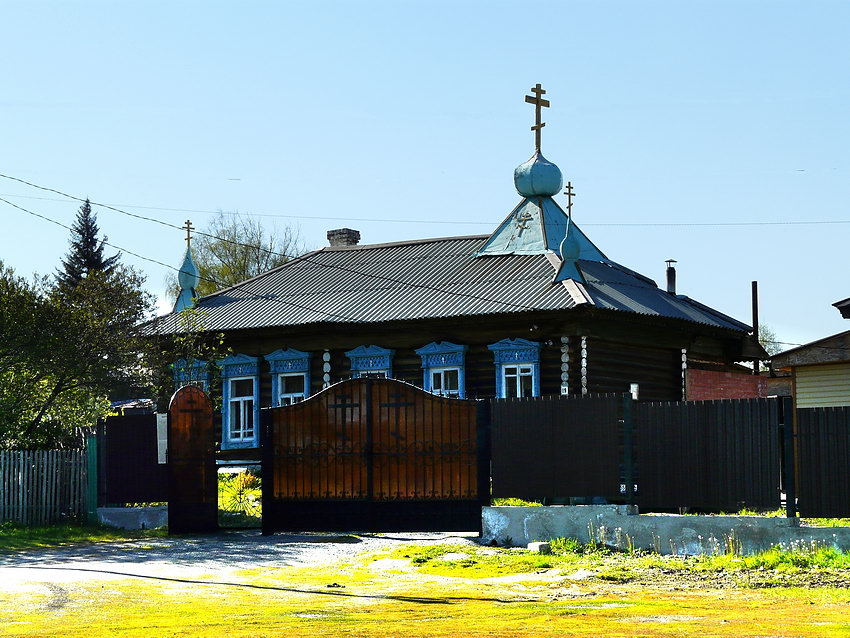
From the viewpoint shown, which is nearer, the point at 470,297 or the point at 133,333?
the point at 133,333

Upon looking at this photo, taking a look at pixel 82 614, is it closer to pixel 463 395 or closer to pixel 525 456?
pixel 525 456

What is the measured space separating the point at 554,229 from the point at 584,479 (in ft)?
53.3

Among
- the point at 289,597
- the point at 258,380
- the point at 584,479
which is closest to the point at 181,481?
the point at 584,479

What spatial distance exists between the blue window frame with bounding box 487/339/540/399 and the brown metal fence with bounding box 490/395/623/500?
10.7 m

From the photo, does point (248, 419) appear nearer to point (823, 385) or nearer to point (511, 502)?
point (823, 385)

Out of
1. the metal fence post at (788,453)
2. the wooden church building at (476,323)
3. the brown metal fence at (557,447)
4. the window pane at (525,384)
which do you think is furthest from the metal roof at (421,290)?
the metal fence post at (788,453)

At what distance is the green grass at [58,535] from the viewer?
2012cm

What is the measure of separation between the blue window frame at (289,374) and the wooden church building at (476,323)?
4 cm

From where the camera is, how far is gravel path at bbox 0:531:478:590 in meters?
15.4

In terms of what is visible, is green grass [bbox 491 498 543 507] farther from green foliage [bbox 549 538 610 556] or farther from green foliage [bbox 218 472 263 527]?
green foliage [bbox 218 472 263 527]

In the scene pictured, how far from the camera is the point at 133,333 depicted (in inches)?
1101

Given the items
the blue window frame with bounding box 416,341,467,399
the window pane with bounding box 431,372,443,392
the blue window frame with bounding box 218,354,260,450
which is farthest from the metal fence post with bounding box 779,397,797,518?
the blue window frame with bounding box 218,354,260,450

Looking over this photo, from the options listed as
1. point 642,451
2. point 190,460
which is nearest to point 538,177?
point 190,460

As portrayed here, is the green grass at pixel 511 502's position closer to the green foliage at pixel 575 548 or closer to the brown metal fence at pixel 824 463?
the green foliage at pixel 575 548
